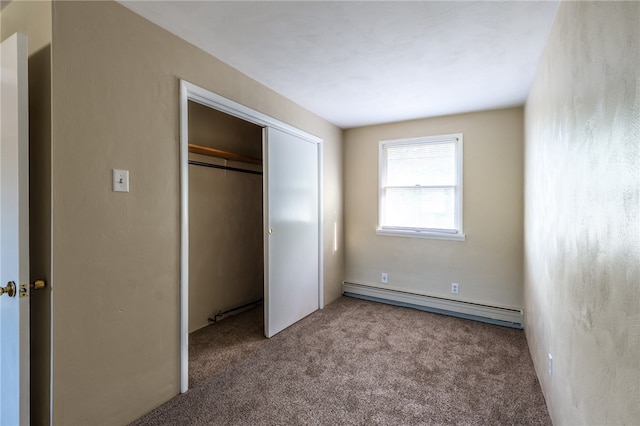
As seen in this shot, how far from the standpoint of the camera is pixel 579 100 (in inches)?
52.5

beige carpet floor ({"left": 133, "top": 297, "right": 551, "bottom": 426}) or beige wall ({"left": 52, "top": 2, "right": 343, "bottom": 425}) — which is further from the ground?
beige wall ({"left": 52, "top": 2, "right": 343, "bottom": 425})

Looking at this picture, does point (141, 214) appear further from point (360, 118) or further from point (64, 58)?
point (360, 118)

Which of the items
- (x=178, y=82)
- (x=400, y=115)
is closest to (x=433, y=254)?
(x=400, y=115)

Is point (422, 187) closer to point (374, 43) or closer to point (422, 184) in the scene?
point (422, 184)

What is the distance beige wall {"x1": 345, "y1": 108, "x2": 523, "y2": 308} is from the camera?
3307 mm

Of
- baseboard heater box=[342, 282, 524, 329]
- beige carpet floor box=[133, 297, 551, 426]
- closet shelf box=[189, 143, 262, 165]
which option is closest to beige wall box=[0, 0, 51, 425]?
beige carpet floor box=[133, 297, 551, 426]

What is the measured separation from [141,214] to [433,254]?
3146 mm

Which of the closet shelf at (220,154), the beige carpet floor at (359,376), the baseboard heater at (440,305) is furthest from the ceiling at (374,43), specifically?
the beige carpet floor at (359,376)

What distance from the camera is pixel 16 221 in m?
1.40

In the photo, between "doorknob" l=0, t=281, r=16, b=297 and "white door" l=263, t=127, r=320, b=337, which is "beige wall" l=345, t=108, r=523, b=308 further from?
"doorknob" l=0, t=281, r=16, b=297

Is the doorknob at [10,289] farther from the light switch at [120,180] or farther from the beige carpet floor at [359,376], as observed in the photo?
the beige carpet floor at [359,376]

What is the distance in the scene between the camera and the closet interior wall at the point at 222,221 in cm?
311

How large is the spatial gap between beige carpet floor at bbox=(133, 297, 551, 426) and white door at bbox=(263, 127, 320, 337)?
0.87ft

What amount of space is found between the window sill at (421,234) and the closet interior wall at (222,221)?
165 centimetres
